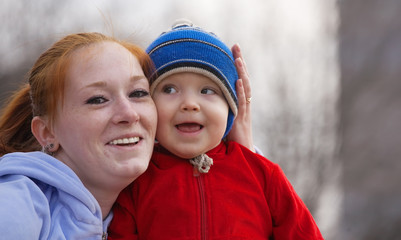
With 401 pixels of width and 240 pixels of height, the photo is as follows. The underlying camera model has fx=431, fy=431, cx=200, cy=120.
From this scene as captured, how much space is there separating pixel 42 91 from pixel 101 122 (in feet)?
0.99

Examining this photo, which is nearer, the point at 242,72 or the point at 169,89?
the point at 169,89

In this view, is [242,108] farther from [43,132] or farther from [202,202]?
[43,132]

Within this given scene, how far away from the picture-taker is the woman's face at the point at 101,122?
1.57 metres

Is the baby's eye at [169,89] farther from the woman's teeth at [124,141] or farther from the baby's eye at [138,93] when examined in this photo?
the woman's teeth at [124,141]

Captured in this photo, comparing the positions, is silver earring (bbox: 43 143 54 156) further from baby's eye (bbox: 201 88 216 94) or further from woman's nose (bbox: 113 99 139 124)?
baby's eye (bbox: 201 88 216 94)

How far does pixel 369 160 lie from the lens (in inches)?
177

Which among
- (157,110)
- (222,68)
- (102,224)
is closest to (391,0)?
(222,68)

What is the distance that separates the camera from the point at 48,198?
1536mm

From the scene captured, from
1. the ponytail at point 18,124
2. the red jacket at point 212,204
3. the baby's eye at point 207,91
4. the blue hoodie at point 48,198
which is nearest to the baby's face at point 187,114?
the baby's eye at point 207,91

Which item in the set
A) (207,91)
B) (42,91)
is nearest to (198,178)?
(207,91)

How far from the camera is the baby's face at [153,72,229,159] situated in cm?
172

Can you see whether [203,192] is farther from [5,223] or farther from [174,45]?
[5,223]

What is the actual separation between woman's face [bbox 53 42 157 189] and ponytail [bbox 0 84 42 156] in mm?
305

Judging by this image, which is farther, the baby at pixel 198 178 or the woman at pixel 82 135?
the baby at pixel 198 178
